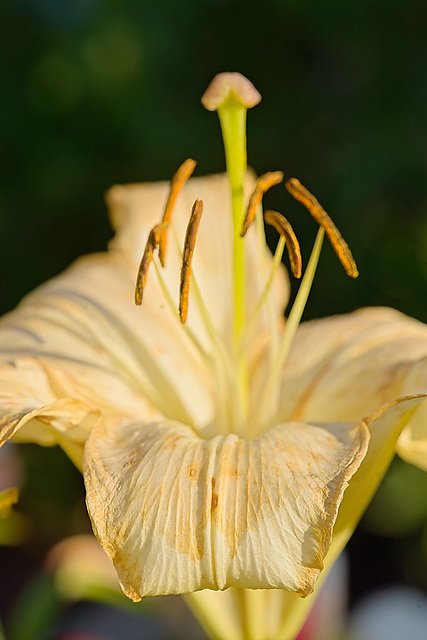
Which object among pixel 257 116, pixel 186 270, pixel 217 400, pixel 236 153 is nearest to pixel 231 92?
pixel 236 153

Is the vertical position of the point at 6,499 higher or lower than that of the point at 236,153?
lower

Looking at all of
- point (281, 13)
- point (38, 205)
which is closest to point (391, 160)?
point (281, 13)

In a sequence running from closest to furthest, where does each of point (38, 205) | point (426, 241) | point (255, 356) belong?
point (255, 356) → point (426, 241) → point (38, 205)

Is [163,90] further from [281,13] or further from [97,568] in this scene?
[97,568]

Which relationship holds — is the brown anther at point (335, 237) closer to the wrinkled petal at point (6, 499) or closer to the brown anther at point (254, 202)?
the brown anther at point (254, 202)

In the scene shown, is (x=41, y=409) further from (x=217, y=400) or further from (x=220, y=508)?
(x=217, y=400)

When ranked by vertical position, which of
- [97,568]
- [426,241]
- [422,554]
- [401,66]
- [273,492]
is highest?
[401,66]
